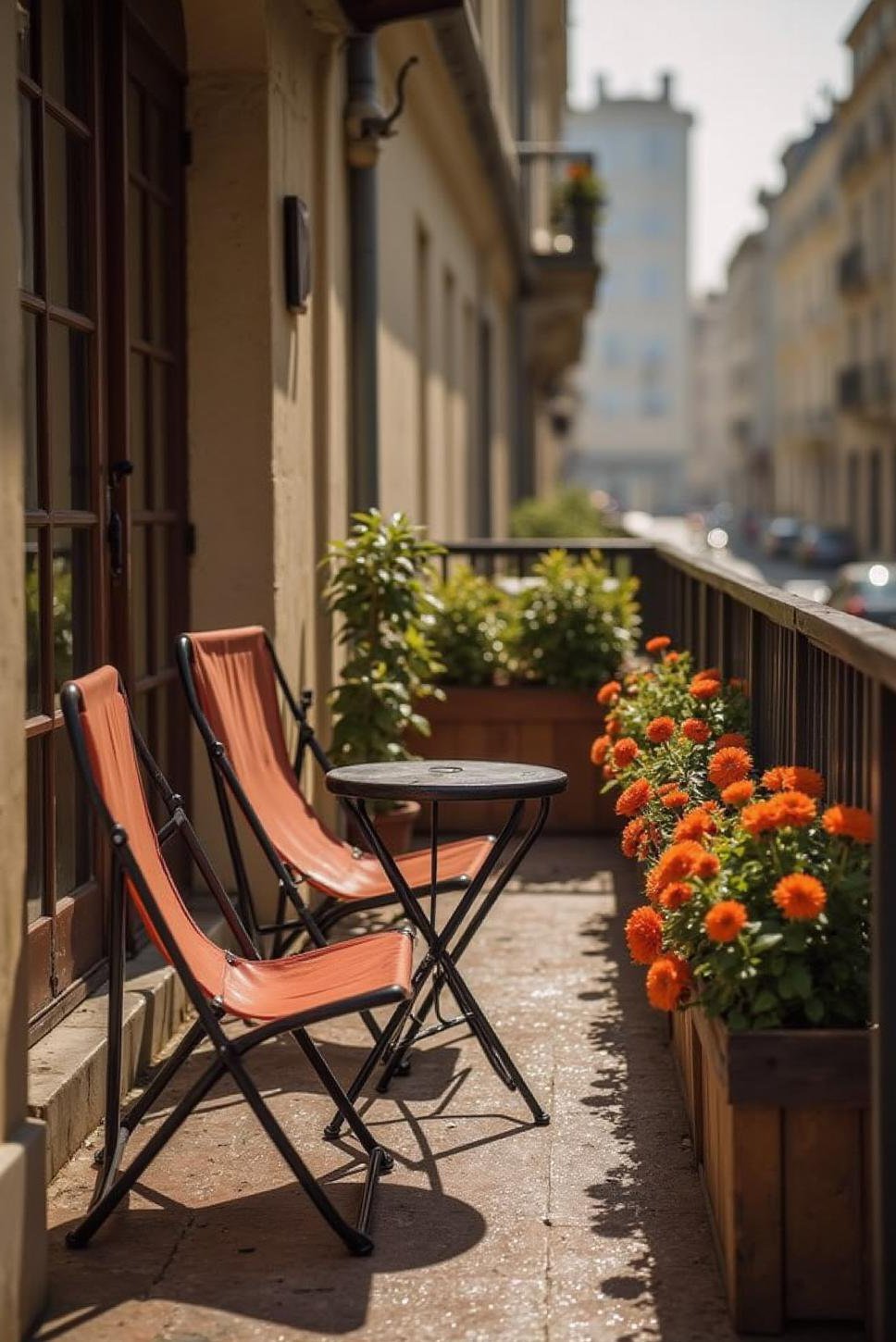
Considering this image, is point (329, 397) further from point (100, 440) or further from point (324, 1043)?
point (324, 1043)

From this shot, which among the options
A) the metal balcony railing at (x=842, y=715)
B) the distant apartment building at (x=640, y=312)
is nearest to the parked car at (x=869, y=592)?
the metal balcony railing at (x=842, y=715)

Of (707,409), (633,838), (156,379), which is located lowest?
(633,838)

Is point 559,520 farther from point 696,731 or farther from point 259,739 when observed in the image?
point 696,731

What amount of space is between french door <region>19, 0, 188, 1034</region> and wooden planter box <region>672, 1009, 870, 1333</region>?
1813 mm

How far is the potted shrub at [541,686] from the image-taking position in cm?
845

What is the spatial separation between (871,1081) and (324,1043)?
229 centimetres

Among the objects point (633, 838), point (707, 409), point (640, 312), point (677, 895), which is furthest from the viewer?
point (707, 409)

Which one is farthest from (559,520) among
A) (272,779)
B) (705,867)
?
(705,867)

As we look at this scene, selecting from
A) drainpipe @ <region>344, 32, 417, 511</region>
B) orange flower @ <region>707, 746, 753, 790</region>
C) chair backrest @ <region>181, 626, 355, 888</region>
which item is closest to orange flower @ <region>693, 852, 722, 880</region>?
orange flower @ <region>707, 746, 753, 790</region>

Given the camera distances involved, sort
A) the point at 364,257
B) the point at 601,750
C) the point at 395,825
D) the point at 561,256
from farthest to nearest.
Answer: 1. the point at 561,256
2. the point at 364,257
3. the point at 395,825
4. the point at 601,750

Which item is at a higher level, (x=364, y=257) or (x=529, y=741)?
(x=364, y=257)

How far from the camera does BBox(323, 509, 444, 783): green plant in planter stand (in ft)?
22.5

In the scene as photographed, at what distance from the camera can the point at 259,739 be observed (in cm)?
546

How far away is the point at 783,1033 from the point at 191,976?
1125mm
